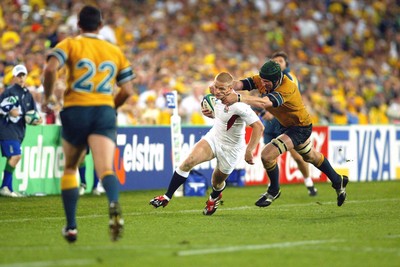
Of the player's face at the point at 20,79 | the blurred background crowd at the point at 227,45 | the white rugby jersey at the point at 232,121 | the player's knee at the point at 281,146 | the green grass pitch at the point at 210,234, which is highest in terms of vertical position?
the blurred background crowd at the point at 227,45

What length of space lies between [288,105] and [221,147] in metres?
1.14

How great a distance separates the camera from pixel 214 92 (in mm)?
12984

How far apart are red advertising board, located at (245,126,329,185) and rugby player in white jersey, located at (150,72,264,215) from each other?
7.48 meters

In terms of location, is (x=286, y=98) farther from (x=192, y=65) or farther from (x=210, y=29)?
(x=210, y=29)

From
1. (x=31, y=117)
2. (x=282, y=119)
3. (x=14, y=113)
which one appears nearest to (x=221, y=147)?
(x=282, y=119)

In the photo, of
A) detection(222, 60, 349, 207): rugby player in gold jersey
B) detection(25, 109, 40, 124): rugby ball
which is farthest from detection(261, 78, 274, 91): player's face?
detection(25, 109, 40, 124): rugby ball

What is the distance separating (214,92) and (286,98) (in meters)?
1.25

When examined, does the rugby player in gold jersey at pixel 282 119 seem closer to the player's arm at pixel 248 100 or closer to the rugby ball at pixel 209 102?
the player's arm at pixel 248 100

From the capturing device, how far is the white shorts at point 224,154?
538 inches

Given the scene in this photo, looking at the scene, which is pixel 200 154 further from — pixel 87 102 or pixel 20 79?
pixel 20 79

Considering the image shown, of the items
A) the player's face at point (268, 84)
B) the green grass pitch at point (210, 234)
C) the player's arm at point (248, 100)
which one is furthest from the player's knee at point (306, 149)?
the player's arm at point (248, 100)

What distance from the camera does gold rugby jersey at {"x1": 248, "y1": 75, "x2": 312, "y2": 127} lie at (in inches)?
541

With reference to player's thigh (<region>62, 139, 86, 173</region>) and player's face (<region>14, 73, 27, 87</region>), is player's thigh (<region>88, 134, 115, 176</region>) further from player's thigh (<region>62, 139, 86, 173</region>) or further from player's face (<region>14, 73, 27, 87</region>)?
player's face (<region>14, 73, 27, 87</region>)

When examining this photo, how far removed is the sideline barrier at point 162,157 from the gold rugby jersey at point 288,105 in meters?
3.38
